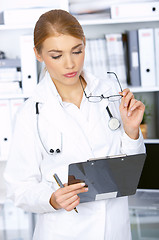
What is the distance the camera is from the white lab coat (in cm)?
118

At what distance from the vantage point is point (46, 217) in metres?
1.24

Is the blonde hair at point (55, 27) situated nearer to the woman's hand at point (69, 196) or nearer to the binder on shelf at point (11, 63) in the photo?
the woman's hand at point (69, 196)

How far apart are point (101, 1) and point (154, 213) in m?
1.28

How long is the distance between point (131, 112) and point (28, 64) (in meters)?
1.02

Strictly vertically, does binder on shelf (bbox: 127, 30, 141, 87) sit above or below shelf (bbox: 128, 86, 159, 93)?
above

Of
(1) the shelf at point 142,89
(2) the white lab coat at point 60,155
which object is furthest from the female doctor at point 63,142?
(1) the shelf at point 142,89

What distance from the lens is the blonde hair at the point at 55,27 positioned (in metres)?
1.11

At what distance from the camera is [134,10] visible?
198 cm

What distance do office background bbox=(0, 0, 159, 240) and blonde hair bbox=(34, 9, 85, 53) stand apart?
85cm

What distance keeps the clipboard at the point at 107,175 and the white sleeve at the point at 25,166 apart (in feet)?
0.51

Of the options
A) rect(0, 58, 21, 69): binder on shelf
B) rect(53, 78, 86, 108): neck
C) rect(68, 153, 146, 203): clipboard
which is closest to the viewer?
rect(68, 153, 146, 203): clipboard

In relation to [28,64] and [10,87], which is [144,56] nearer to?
[28,64]

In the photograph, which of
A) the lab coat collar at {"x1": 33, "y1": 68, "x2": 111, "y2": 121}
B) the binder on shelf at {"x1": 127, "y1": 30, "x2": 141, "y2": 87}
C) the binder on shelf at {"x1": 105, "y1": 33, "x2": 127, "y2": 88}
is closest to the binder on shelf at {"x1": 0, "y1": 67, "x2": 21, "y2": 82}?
the binder on shelf at {"x1": 105, "y1": 33, "x2": 127, "y2": 88}

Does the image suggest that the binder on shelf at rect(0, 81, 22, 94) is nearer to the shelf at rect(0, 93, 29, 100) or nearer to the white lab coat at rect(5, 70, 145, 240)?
the shelf at rect(0, 93, 29, 100)
